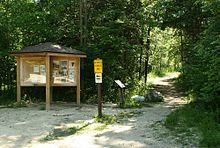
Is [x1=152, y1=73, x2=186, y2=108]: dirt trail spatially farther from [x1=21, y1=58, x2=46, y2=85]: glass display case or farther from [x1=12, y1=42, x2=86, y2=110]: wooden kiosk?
[x1=21, y1=58, x2=46, y2=85]: glass display case

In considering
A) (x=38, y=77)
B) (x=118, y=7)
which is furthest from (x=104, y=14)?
(x=38, y=77)

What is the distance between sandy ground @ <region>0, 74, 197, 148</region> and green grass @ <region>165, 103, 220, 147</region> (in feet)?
1.05

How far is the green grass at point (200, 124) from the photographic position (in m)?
8.46

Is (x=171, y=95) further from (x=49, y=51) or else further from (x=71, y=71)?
(x=49, y=51)

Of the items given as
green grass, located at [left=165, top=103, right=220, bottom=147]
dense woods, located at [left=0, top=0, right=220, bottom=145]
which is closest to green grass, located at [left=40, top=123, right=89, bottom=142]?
green grass, located at [left=165, top=103, right=220, bottom=147]

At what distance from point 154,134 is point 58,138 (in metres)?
2.42

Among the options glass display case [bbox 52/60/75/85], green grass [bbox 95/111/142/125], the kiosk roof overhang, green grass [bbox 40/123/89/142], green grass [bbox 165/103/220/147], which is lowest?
green grass [bbox 40/123/89/142]

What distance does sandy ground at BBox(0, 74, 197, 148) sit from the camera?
29.1 feet

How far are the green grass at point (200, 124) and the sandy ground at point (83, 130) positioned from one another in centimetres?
32

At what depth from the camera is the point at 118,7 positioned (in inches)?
835

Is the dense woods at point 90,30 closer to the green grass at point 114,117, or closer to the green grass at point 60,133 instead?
the green grass at point 114,117

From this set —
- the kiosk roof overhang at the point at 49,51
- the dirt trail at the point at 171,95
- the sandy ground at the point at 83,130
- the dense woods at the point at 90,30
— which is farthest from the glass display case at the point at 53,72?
the dirt trail at the point at 171,95

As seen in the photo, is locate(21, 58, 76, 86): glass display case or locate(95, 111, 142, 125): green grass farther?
locate(21, 58, 76, 86): glass display case

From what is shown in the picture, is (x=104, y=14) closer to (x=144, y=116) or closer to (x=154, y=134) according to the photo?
(x=144, y=116)
